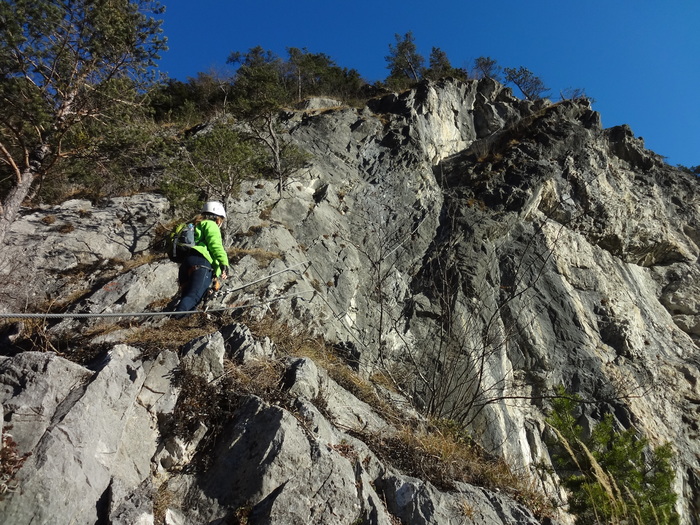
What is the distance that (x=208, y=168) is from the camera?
1148 centimetres

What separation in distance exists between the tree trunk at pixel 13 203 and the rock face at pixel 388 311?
0.66 metres

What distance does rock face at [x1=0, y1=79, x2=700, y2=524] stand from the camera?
3.57 m

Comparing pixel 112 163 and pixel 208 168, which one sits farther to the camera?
pixel 208 168

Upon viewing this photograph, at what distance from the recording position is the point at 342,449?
14.0 feet

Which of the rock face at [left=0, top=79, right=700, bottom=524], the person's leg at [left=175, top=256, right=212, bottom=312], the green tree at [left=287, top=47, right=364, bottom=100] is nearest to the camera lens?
the rock face at [left=0, top=79, right=700, bottom=524]

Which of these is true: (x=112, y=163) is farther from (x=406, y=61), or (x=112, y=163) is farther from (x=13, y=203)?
(x=406, y=61)

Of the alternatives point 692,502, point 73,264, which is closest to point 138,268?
point 73,264

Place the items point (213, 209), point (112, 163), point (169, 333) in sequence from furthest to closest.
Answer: point (112, 163) → point (213, 209) → point (169, 333)

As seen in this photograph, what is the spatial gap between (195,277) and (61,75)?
6.27 m

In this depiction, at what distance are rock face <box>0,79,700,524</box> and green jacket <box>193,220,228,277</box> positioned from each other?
1.96ft

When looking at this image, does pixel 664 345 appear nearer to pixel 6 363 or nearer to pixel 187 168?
pixel 187 168

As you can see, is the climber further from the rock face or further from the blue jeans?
the rock face

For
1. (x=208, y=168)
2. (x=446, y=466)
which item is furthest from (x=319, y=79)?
(x=446, y=466)

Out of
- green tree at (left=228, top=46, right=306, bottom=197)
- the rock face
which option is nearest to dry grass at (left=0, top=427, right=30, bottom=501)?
the rock face
